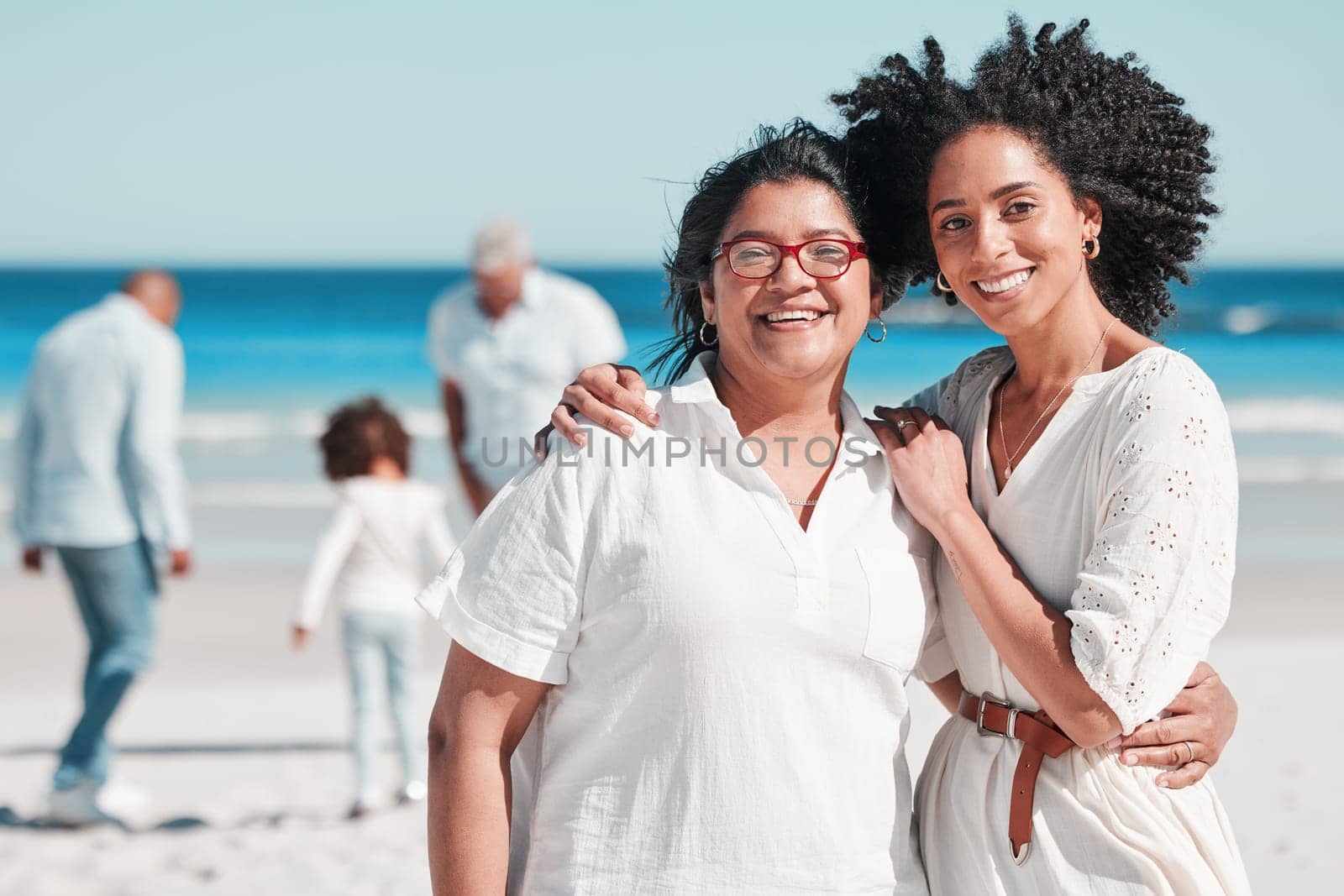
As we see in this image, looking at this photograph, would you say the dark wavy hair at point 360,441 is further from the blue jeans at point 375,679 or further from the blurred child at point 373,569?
the blue jeans at point 375,679

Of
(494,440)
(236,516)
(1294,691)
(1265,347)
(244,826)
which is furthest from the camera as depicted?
(1265,347)

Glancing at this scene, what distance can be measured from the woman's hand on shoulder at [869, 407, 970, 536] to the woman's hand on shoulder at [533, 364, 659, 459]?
438mm

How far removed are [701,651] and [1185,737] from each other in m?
0.85

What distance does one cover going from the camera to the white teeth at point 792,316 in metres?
2.22

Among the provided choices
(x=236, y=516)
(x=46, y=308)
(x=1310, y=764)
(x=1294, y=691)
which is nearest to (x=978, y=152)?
(x=1310, y=764)

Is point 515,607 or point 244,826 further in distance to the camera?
point 244,826

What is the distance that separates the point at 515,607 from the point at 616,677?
0.20 meters

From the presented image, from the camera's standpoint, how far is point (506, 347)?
243 inches

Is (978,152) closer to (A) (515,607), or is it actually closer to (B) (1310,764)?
(A) (515,607)

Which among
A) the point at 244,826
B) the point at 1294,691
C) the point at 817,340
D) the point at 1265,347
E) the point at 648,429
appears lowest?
the point at 244,826

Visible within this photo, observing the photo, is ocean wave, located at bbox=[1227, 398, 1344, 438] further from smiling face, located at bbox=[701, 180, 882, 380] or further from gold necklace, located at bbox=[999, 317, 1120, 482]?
smiling face, located at bbox=[701, 180, 882, 380]

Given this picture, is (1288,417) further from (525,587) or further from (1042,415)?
(525,587)

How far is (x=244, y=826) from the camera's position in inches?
204

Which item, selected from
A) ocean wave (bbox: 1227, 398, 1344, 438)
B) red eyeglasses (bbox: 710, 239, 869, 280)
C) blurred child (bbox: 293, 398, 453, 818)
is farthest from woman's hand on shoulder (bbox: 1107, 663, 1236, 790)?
ocean wave (bbox: 1227, 398, 1344, 438)
